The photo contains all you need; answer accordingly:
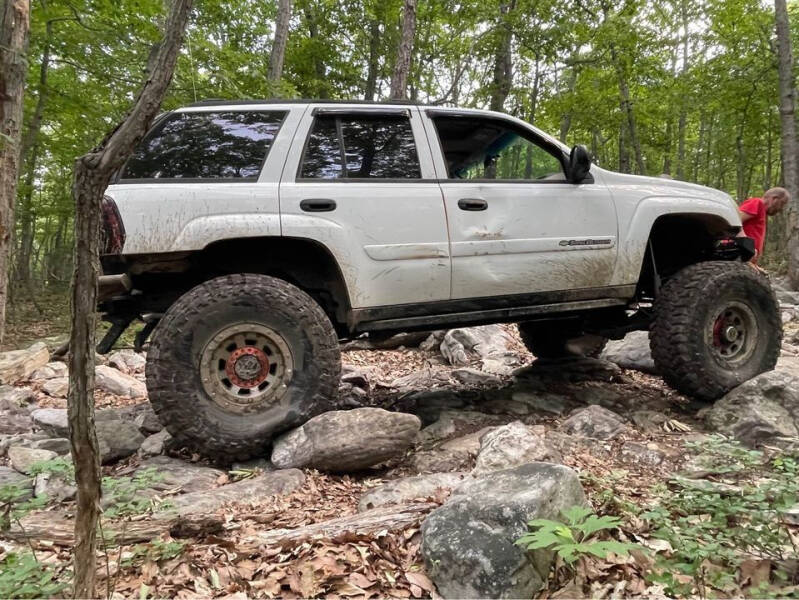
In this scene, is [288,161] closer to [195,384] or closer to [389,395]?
[195,384]

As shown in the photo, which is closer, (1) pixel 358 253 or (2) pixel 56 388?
(1) pixel 358 253

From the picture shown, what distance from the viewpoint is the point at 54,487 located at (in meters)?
2.63

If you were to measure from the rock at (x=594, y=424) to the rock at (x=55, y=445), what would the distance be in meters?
3.24

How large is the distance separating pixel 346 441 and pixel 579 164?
2510 millimetres

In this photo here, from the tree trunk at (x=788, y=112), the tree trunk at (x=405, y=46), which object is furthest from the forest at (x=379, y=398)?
the tree trunk at (x=788, y=112)

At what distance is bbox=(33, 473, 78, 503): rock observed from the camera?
2.56m

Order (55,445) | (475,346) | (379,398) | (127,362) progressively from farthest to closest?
1. (475,346)
2. (127,362)
3. (379,398)
4. (55,445)

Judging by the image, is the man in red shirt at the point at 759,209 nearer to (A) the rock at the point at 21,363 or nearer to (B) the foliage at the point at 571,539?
(B) the foliage at the point at 571,539

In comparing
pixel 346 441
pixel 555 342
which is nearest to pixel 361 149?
pixel 346 441

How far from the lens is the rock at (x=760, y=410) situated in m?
3.16

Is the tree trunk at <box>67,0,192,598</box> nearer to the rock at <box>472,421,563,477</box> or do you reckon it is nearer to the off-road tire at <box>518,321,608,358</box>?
the rock at <box>472,421,563,477</box>

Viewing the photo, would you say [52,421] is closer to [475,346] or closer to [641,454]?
[641,454]

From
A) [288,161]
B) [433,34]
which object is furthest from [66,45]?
[433,34]

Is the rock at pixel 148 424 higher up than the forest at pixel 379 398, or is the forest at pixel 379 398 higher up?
the forest at pixel 379 398
